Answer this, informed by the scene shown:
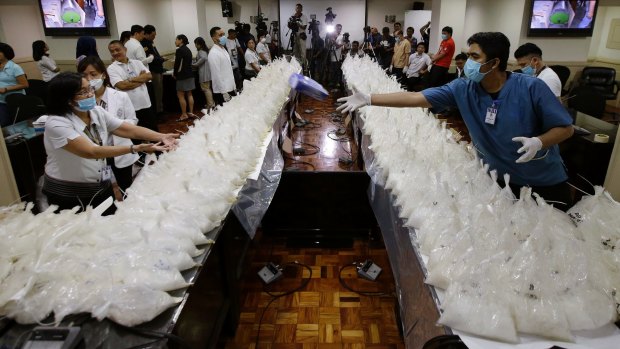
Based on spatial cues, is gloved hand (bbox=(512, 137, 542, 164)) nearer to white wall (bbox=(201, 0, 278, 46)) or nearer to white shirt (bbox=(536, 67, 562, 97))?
white shirt (bbox=(536, 67, 562, 97))

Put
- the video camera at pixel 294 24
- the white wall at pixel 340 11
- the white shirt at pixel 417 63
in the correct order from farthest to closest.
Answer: the white wall at pixel 340 11 → the video camera at pixel 294 24 → the white shirt at pixel 417 63

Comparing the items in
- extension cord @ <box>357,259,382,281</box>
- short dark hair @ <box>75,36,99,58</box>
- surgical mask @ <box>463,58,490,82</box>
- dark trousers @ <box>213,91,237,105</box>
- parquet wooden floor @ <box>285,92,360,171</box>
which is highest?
short dark hair @ <box>75,36,99,58</box>

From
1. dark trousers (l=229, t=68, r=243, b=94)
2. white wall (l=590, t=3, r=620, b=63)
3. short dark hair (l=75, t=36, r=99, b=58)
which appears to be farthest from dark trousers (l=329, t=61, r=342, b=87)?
short dark hair (l=75, t=36, r=99, b=58)

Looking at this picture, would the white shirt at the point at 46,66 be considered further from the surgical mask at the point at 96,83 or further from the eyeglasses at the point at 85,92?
the eyeglasses at the point at 85,92

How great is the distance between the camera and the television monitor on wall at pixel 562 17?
22.0 feet

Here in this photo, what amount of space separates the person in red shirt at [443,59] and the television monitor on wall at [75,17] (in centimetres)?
550

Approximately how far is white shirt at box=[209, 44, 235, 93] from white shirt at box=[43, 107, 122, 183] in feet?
A: 11.8

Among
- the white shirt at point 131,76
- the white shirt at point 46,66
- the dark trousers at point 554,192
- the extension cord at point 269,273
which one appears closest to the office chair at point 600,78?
the dark trousers at point 554,192

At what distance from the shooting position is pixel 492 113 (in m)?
1.82

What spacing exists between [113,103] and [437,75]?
5720 mm

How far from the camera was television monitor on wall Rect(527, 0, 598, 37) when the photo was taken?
669 cm

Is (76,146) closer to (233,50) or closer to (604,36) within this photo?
(233,50)

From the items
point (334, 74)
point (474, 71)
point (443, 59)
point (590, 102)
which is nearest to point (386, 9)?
point (334, 74)

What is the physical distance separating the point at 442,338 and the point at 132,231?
1.02 metres
